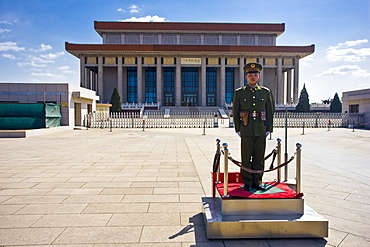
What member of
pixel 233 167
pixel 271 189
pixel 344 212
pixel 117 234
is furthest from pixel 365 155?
pixel 117 234

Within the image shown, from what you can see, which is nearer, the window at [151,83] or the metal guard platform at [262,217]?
the metal guard platform at [262,217]

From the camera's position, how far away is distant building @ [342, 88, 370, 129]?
24656 millimetres

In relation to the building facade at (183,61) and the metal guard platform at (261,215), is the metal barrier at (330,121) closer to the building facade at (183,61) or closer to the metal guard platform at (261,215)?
the metal guard platform at (261,215)

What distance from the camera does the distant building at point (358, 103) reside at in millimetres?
24656

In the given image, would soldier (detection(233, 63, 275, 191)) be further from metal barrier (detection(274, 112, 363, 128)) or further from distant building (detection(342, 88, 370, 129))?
distant building (detection(342, 88, 370, 129))

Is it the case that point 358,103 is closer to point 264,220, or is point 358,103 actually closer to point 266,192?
point 266,192

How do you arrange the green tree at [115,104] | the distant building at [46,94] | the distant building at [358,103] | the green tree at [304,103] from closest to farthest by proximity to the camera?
the distant building at [46,94]
the distant building at [358,103]
the green tree at [115,104]
the green tree at [304,103]

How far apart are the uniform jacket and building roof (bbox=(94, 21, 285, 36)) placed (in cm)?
5701

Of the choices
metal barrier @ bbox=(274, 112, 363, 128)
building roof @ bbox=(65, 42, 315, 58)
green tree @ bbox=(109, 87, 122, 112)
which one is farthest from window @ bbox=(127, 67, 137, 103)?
metal barrier @ bbox=(274, 112, 363, 128)

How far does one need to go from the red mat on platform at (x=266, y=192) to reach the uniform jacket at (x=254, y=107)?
0.88 metres

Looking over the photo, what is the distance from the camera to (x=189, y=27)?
57.5 m

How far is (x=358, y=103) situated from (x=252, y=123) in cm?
2801

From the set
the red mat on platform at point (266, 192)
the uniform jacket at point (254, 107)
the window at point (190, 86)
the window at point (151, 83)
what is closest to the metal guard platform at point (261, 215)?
the red mat on platform at point (266, 192)

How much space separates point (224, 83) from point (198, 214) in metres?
52.0
